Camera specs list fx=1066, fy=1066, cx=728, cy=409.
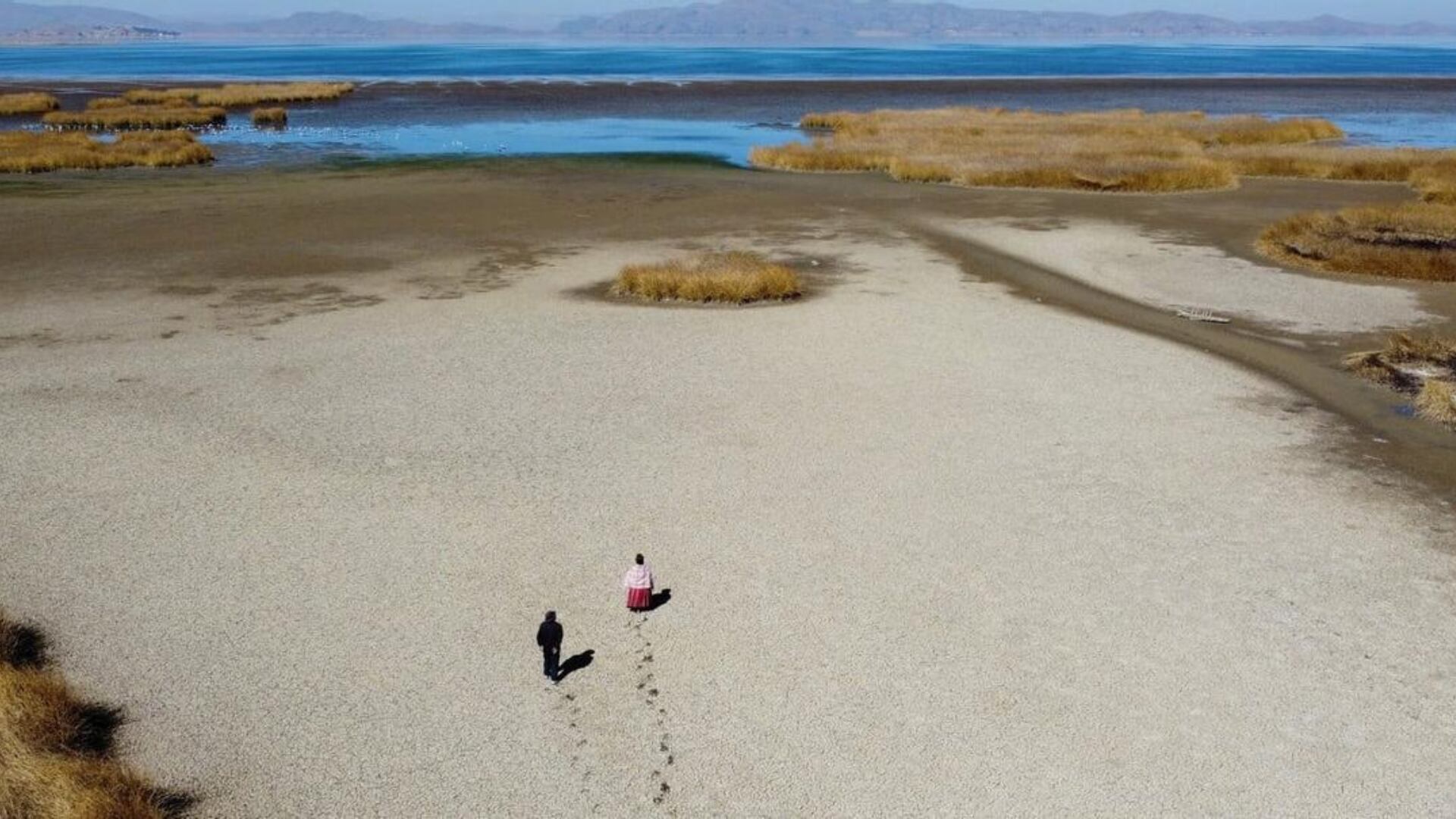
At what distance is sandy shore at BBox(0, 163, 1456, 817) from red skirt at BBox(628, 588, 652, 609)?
0.27 metres

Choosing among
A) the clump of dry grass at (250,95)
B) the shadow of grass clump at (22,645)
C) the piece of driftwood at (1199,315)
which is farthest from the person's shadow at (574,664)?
the clump of dry grass at (250,95)

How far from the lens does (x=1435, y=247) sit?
33.4 m

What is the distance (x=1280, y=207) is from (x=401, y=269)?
114 feet

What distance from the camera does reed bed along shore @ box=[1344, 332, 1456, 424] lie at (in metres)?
19.5

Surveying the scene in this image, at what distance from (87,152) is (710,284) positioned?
44343mm

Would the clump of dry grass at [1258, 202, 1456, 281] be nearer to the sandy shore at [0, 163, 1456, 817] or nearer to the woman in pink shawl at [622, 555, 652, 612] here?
the sandy shore at [0, 163, 1456, 817]

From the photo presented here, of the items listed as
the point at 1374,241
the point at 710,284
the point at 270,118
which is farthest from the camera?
the point at 270,118

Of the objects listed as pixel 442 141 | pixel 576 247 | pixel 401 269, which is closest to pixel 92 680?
pixel 401 269

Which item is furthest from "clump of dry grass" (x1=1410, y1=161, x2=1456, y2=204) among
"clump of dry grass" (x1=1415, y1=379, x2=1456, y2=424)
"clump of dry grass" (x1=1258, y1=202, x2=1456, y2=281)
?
"clump of dry grass" (x1=1415, y1=379, x2=1456, y2=424)

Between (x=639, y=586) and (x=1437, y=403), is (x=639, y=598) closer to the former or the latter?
(x=639, y=586)

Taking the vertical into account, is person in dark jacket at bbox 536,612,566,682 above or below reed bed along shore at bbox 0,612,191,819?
above

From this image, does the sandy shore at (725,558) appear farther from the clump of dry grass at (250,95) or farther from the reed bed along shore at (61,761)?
the clump of dry grass at (250,95)

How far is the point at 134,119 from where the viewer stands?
7875 centimetres

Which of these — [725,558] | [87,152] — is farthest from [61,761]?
[87,152]
